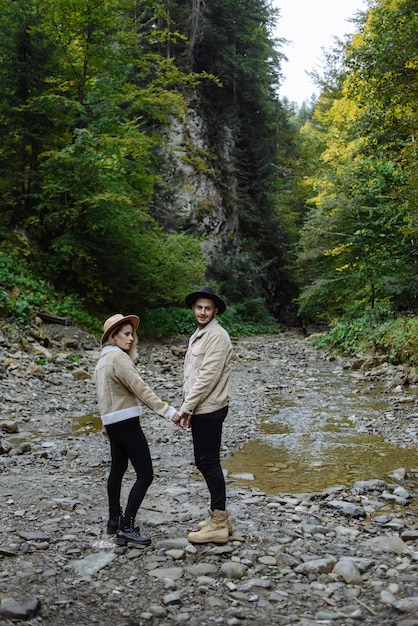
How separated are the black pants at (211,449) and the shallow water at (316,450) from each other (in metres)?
1.69

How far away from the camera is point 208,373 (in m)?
4.01

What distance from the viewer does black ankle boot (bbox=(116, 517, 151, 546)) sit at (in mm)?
3977

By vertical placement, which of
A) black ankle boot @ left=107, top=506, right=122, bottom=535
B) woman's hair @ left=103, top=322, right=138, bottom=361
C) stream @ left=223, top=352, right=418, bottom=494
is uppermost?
woman's hair @ left=103, top=322, right=138, bottom=361

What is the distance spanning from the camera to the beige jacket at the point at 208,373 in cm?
399

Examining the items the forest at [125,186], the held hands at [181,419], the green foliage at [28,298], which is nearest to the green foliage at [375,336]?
the forest at [125,186]

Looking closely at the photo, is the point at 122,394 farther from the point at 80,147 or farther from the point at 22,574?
the point at 80,147

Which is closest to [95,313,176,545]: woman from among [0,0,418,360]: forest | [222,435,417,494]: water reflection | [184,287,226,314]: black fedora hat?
[184,287,226,314]: black fedora hat

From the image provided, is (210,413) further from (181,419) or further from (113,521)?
(113,521)

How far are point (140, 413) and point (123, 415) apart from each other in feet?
0.46

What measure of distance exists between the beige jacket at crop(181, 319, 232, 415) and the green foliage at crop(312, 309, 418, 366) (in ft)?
30.2

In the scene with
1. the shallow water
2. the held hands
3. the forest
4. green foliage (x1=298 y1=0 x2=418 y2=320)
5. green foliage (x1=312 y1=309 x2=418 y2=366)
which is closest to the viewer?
the held hands

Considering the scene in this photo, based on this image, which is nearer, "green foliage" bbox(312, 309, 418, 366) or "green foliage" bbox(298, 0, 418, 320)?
"green foliage" bbox(298, 0, 418, 320)

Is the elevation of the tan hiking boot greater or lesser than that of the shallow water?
greater

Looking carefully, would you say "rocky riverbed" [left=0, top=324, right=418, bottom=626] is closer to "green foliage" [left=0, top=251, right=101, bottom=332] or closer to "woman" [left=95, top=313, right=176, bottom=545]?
"woman" [left=95, top=313, right=176, bottom=545]
